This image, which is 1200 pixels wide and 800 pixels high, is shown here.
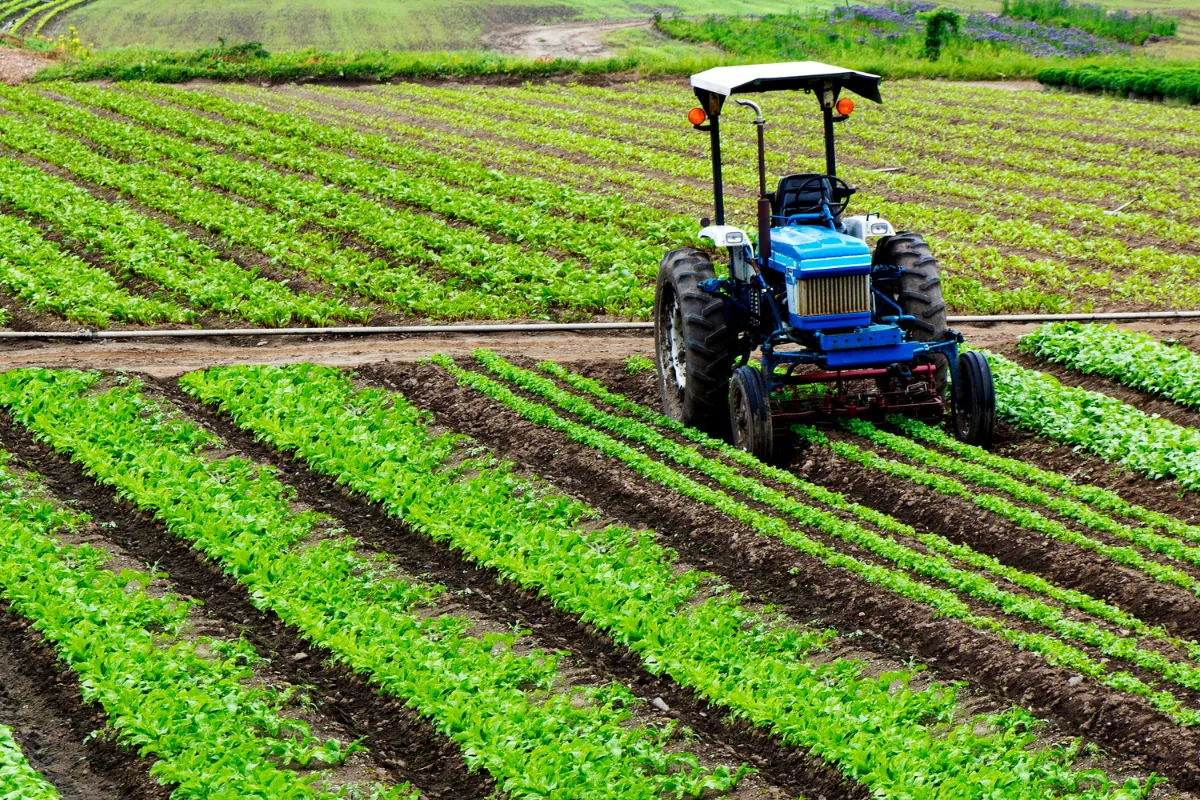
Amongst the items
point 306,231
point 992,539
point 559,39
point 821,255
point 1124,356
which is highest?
point 559,39

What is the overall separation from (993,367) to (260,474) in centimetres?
647

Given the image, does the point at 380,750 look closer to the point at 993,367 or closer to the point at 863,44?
the point at 993,367

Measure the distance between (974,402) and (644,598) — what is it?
3.89 m

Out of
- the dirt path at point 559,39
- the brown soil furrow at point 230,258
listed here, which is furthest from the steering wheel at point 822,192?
the dirt path at point 559,39

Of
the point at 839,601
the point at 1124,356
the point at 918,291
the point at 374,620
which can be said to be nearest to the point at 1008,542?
the point at 839,601

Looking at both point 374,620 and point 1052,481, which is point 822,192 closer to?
point 1052,481

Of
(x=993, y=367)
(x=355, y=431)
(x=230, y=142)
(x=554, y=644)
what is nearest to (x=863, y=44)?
(x=230, y=142)

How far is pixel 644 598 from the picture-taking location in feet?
27.8

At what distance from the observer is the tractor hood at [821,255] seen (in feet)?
36.1

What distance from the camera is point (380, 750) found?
712cm

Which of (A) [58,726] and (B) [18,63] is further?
(B) [18,63]

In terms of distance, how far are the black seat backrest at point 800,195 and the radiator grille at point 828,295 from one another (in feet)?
4.10

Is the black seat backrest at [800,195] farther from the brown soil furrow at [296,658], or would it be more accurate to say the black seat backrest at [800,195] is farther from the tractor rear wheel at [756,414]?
the brown soil furrow at [296,658]

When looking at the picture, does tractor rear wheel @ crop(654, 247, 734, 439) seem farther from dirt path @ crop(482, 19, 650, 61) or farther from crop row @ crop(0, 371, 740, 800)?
dirt path @ crop(482, 19, 650, 61)
